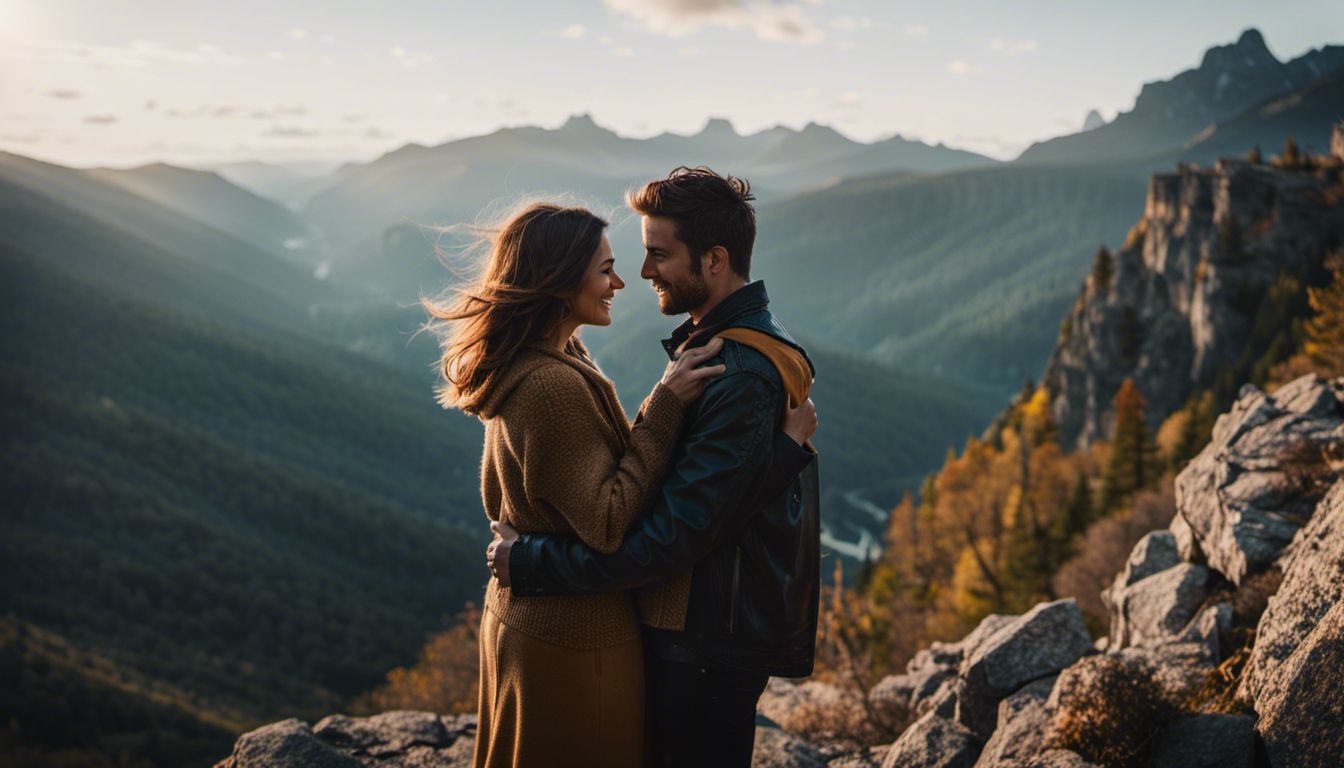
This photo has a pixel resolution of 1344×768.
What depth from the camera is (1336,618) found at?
5816 millimetres

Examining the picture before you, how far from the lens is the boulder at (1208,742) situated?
250 inches

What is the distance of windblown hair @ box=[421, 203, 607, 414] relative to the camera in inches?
199

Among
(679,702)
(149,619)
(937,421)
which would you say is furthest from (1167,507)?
(937,421)

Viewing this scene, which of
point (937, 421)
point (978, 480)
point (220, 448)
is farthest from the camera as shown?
point (937, 421)

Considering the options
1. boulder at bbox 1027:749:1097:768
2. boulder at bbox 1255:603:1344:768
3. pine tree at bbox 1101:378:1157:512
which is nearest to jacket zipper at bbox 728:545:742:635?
boulder at bbox 1255:603:1344:768

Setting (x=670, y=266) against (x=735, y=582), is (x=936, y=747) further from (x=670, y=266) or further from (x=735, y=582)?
(x=670, y=266)

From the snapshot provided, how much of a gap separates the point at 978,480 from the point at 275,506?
103m

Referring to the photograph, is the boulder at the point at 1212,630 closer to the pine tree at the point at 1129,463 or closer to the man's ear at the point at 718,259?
the man's ear at the point at 718,259

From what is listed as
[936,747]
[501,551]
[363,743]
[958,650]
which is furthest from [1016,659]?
[363,743]

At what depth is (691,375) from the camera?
16.0 ft

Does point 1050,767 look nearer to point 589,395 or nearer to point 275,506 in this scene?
point 589,395

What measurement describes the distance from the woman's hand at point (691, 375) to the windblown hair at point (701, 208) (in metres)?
0.55

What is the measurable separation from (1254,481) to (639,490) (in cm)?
1001

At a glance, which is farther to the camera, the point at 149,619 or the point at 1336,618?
the point at 149,619
